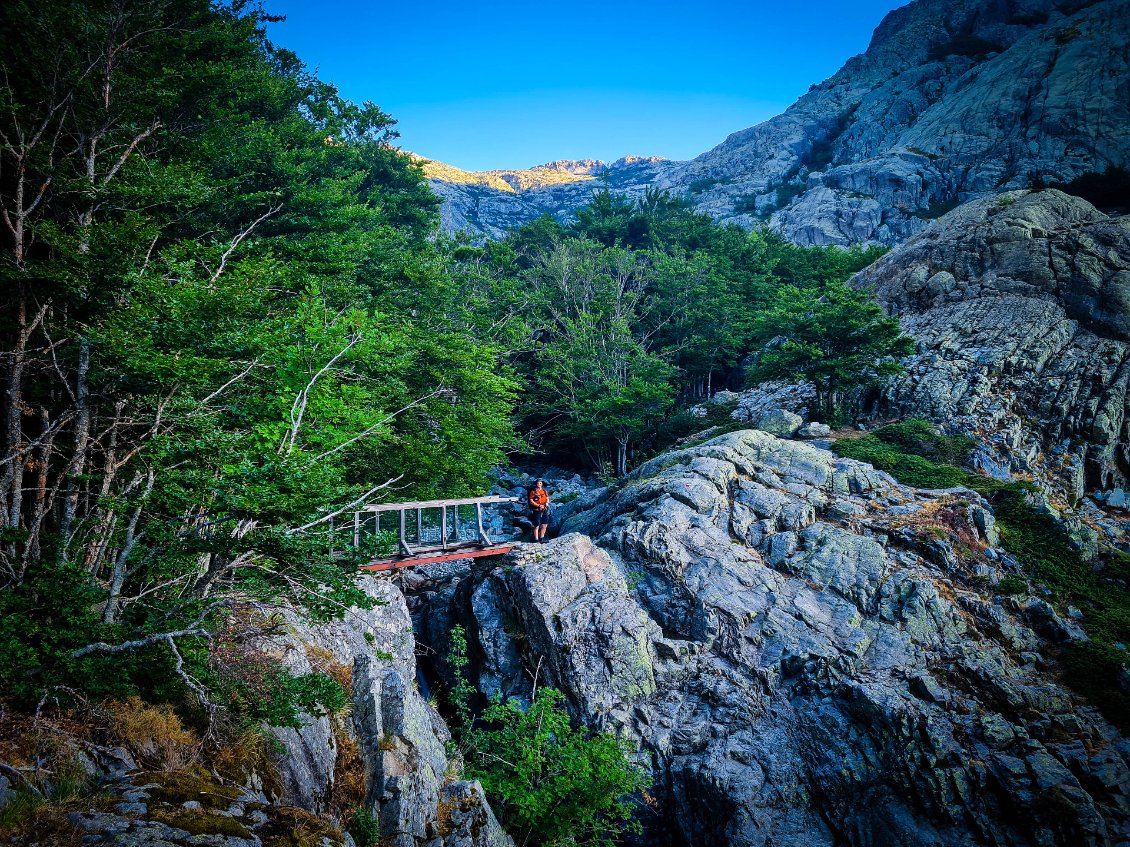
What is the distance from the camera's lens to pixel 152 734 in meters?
5.39

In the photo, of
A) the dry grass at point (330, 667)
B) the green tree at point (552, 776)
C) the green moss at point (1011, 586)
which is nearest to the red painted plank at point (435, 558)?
the dry grass at point (330, 667)

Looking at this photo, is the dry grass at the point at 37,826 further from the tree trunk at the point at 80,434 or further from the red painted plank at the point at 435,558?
the red painted plank at the point at 435,558

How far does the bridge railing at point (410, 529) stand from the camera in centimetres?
724

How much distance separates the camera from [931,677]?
10.1 metres

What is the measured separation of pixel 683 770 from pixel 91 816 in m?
9.23

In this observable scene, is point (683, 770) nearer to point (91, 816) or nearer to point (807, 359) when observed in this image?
point (91, 816)

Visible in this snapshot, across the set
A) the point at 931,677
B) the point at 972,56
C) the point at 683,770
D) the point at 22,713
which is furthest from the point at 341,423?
the point at 972,56

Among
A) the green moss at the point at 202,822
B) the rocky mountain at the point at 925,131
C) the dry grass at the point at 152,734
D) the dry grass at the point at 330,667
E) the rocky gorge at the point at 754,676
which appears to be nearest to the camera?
the green moss at the point at 202,822

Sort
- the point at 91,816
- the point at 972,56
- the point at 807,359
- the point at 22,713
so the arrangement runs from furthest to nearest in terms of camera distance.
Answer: the point at 972,56 → the point at 807,359 → the point at 22,713 → the point at 91,816

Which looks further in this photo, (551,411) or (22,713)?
(551,411)

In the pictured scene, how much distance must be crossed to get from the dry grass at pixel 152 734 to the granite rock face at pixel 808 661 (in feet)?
22.7

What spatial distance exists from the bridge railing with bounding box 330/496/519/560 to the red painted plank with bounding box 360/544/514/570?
154 mm

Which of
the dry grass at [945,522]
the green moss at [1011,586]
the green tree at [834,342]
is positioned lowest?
the green moss at [1011,586]

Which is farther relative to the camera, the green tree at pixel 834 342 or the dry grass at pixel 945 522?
the green tree at pixel 834 342
